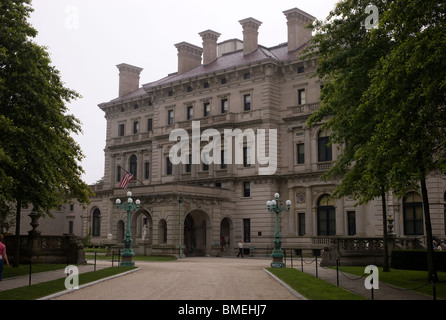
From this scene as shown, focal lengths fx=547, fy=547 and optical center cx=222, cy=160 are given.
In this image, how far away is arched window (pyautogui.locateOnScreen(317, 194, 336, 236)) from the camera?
49.3 metres

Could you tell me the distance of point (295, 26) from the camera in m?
55.3

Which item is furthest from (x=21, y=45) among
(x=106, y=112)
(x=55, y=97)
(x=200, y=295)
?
(x=106, y=112)

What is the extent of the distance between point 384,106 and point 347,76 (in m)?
5.54

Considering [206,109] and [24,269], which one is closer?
[24,269]

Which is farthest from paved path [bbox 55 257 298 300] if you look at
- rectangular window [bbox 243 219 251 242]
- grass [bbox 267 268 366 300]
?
rectangular window [bbox 243 219 251 242]

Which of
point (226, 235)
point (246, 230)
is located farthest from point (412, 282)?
point (226, 235)

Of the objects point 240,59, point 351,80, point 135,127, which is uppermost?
point 240,59

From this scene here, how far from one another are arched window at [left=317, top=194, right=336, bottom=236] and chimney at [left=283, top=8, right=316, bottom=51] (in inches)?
634

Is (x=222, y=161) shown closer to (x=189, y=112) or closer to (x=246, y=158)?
(x=246, y=158)

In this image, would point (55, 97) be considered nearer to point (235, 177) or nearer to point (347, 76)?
point (347, 76)

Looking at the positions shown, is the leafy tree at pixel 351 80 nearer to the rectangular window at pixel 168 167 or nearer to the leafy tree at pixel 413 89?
the leafy tree at pixel 413 89

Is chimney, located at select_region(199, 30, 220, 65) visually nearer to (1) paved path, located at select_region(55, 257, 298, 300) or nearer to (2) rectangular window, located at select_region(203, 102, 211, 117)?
(2) rectangular window, located at select_region(203, 102, 211, 117)

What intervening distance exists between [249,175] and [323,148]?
25.4ft

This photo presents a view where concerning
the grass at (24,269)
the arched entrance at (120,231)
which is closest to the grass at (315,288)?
Answer: the grass at (24,269)
